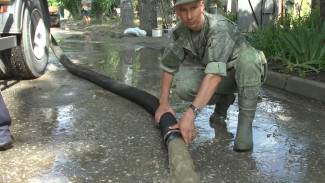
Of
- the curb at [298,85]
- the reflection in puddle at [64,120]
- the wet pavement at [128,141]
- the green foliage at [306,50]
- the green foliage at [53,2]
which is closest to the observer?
the wet pavement at [128,141]

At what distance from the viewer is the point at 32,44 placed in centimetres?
463

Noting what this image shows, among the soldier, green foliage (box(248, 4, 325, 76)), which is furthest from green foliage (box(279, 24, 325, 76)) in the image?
the soldier

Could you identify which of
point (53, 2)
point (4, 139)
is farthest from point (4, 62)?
point (53, 2)

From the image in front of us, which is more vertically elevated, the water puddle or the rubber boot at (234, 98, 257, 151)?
the rubber boot at (234, 98, 257, 151)

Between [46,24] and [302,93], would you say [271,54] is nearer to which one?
[302,93]

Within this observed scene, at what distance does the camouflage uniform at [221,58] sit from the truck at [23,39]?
1.66 metres

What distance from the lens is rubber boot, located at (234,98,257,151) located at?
2488mm

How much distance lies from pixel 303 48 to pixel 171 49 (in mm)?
2301

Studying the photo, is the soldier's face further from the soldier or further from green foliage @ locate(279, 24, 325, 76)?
green foliage @ locate(279, 24, 325, 76)

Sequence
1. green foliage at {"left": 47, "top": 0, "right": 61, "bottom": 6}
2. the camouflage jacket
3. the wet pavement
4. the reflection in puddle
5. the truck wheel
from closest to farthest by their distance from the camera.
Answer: the wet pavement, the camouflage jacket, the reflection in puddle, the truck wheel, green foliage at {"left": 47, "top": 0, "right": 61, "bottom": 6}

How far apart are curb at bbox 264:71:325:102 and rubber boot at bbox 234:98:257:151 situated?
1505mm

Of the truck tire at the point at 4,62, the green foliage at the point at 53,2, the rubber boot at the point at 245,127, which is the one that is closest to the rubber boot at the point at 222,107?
the rubber boot at the point at 245,127

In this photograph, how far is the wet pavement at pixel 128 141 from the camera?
2189 mm

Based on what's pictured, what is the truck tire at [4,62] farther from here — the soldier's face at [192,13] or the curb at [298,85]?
the curb at [298,85]
